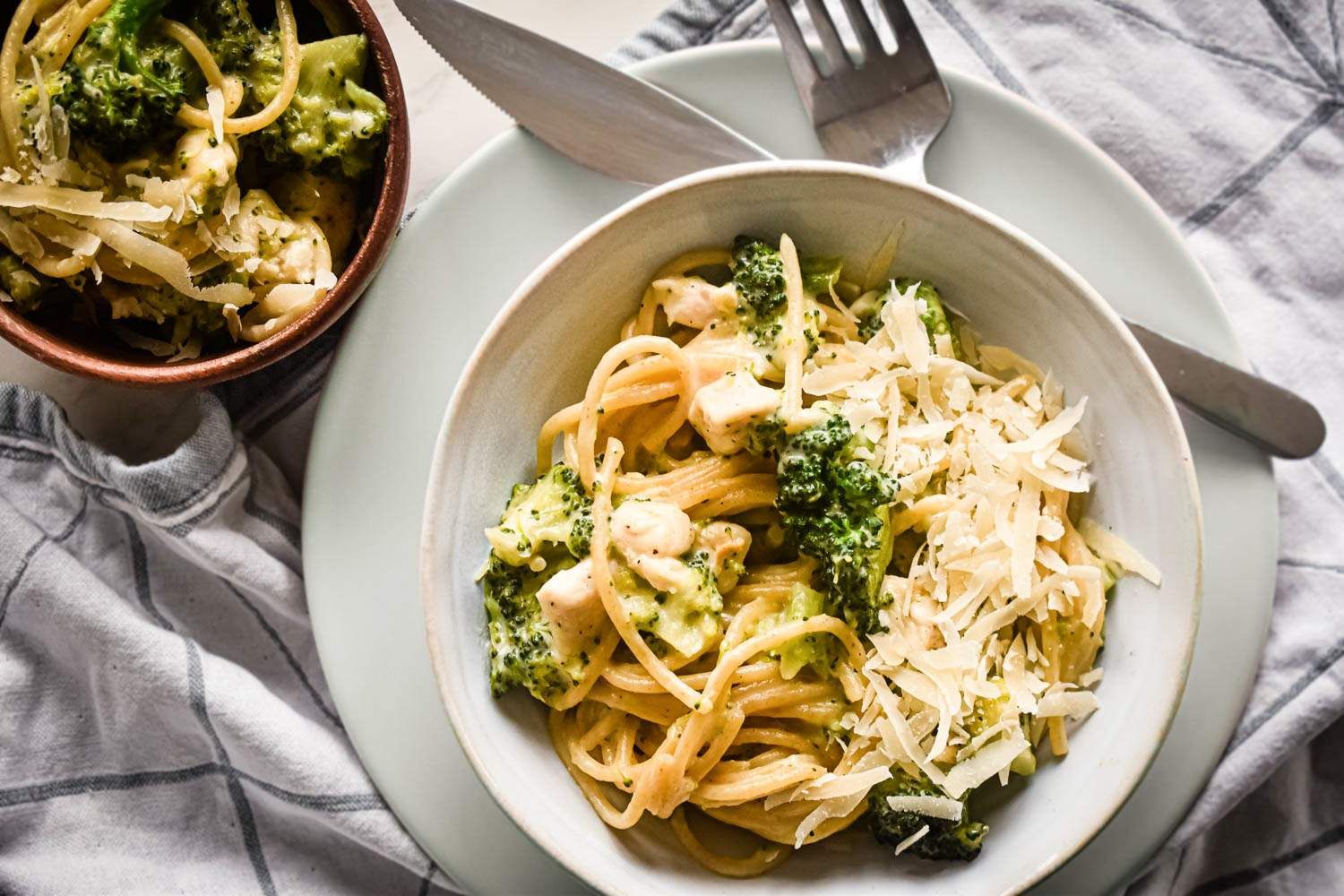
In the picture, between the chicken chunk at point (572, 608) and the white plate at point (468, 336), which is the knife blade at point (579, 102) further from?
the chicken chunk at point (572, 608)

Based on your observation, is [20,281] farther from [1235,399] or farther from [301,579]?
[1235,399]

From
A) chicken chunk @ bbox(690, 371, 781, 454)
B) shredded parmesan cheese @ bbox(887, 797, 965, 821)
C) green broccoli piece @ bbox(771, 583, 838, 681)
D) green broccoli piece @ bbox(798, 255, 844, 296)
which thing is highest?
green broccoli piece @ bbox(798, 255, 844, 296)

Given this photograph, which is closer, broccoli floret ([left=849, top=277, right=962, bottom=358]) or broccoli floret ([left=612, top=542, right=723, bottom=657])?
broccoli floret ([left=612, top=542, right=723, bottom=657])

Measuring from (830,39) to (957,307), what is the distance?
624 mm

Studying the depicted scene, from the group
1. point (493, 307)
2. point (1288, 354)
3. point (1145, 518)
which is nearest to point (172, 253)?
point (493, 307)

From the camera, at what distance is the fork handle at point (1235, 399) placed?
2.37 meters

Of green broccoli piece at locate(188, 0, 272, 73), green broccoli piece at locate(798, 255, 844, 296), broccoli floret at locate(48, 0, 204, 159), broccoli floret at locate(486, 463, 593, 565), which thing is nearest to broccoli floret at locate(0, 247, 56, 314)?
broccoli floret at locate(48, 0, 204, 159)

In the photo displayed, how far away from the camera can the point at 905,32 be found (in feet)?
7.94

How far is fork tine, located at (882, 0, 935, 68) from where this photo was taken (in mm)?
2410

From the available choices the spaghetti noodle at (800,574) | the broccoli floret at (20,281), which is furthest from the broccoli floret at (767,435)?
the broccoli floret at (20,281)

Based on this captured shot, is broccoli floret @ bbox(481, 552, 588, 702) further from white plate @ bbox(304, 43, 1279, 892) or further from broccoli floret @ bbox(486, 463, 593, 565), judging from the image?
white plate @ bbox(304, 43, 1279, 892)

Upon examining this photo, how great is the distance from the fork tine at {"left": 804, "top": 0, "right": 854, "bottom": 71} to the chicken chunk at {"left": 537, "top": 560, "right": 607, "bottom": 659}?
117 centimetres

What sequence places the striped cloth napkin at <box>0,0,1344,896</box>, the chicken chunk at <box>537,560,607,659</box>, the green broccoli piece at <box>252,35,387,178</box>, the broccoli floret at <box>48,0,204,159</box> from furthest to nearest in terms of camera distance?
1. the striped cloth napkin at <box>0,0,1344,896</box>
2. the green broccoli piece at <box>252,35,387,178</box>
3. the broccoli floret at <box>48,0,204,159</box>
4. the chicken chunk at <box>537,560,607,659</box>

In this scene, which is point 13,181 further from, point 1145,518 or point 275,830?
point 1145,518
